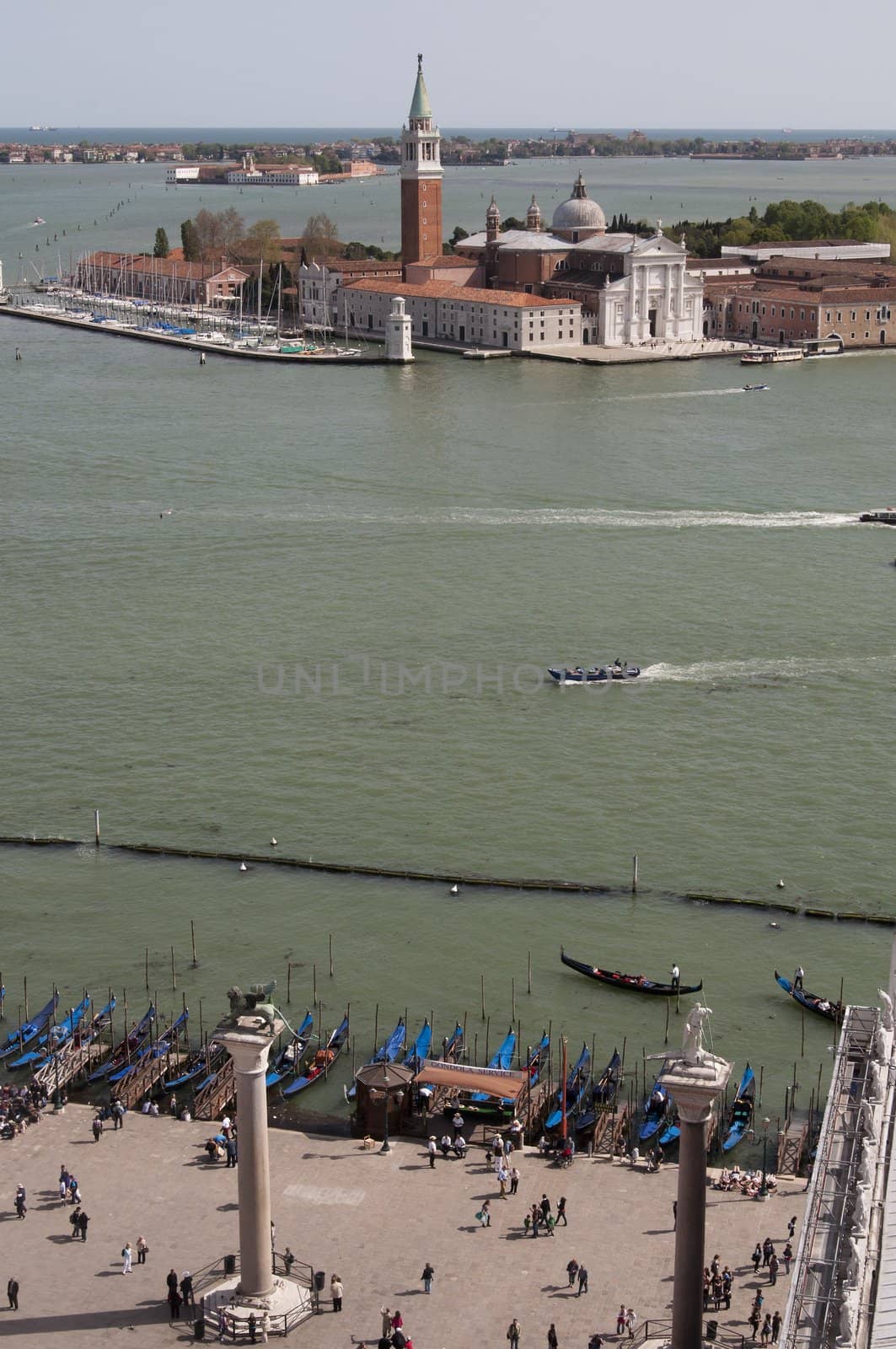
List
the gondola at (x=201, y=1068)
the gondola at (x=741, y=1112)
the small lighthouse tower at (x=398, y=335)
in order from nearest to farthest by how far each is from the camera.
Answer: the gondola at (x=741, y=1112)
the gondola at (x=201, y=1068)
the small lighthouse tower at (x=398, y=335)

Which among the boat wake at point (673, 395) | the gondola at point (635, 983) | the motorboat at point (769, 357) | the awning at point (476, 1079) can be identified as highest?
the motorboat at point (769, 357)

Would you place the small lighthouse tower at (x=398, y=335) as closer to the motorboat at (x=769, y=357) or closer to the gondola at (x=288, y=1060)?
the motorboat at (x=769, y=357)

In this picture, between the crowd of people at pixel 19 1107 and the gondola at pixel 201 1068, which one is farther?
the gondola at pixel 201 1068

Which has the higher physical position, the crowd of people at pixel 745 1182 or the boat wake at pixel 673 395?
the boat wake at pixel 673 395

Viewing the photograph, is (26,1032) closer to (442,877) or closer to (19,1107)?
(19,1107)

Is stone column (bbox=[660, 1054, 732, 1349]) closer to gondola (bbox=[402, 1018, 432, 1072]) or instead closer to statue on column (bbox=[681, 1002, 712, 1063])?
statue on column (bbox=[681, 1002, 712, 1063])

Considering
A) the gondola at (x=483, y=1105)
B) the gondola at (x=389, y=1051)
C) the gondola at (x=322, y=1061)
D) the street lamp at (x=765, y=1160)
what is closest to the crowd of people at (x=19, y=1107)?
the gondola at (x=322, y=1061)

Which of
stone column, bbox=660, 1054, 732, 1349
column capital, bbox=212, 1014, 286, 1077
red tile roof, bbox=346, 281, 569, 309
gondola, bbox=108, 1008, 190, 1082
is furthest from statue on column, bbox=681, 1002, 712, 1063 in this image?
red tile roof, bbox=346, 281, 569, 309

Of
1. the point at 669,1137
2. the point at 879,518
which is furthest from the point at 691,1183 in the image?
the point at 879,518
